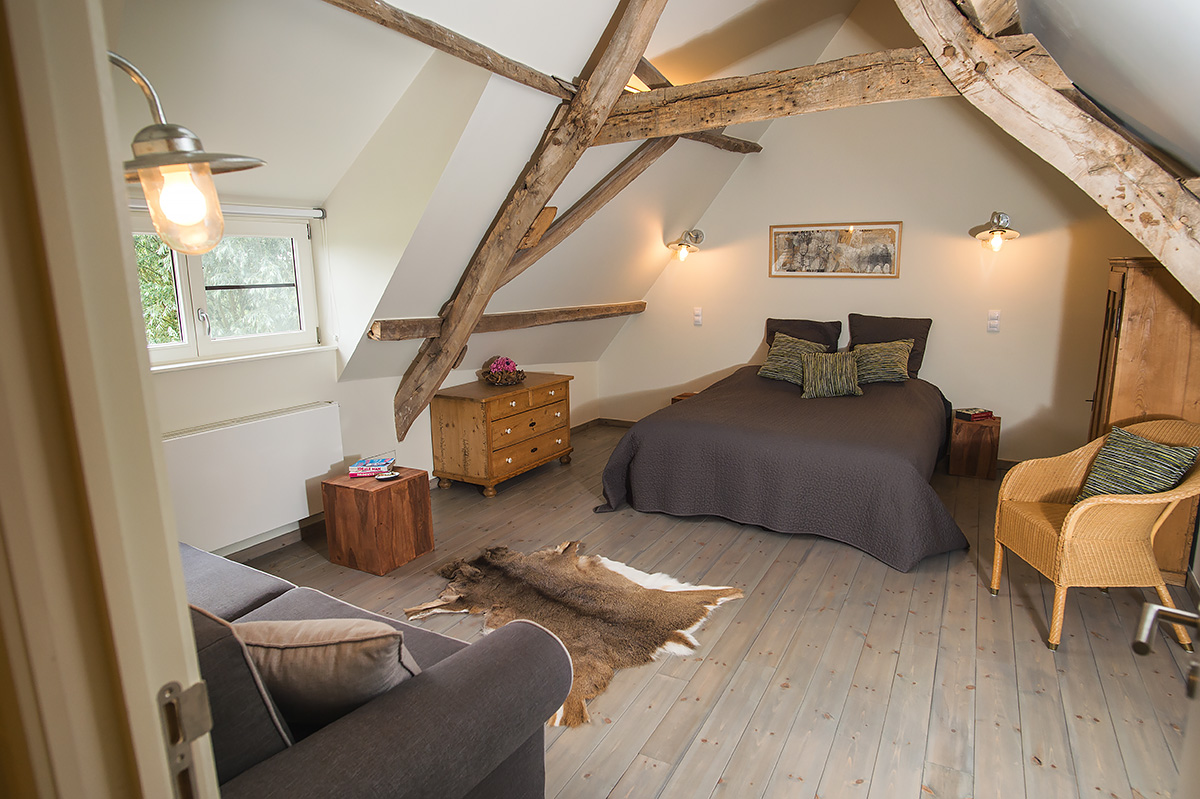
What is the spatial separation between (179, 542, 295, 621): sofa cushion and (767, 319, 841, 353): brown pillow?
4082 millimetres

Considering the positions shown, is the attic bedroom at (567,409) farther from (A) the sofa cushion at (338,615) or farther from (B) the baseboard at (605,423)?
(B) the baseboard at (605,423)

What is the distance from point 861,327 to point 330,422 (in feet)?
12.2

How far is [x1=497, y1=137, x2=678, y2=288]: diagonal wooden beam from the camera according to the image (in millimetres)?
4109

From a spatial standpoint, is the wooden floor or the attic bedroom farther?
the wooden floor

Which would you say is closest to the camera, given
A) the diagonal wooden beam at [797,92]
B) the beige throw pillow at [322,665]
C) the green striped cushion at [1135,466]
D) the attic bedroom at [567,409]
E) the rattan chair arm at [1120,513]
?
the attic bedroom at [567,409]

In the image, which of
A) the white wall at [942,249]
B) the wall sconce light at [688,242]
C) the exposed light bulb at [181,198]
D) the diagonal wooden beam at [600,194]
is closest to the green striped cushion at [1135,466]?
the white wall at [942,249]

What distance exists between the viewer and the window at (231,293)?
10.6 ft

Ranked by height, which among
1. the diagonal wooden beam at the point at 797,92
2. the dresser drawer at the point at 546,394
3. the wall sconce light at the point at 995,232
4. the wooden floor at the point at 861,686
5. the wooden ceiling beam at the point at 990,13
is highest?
the wooden ceiling beam at the point at 990,13

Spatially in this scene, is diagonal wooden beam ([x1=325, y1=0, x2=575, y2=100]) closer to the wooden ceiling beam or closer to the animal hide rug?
the wooden ceiling beam

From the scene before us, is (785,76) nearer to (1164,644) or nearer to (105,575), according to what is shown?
(1164,644)

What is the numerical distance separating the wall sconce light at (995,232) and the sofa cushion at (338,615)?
4.36m

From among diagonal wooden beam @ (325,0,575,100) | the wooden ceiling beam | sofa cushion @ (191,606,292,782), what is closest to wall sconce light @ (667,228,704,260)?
diagonal wooden beam @ (325,0,575,100)

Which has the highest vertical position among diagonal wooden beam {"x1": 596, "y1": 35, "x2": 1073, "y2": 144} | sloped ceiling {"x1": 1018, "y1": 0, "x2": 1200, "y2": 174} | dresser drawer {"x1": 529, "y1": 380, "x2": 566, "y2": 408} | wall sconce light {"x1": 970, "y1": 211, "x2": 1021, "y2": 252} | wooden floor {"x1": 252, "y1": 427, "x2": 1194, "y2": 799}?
diagonal wooden beam {"x1": 596, "y1": 35, "x2": 1073, "y2": 144}

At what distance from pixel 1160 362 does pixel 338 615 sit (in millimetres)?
3407
